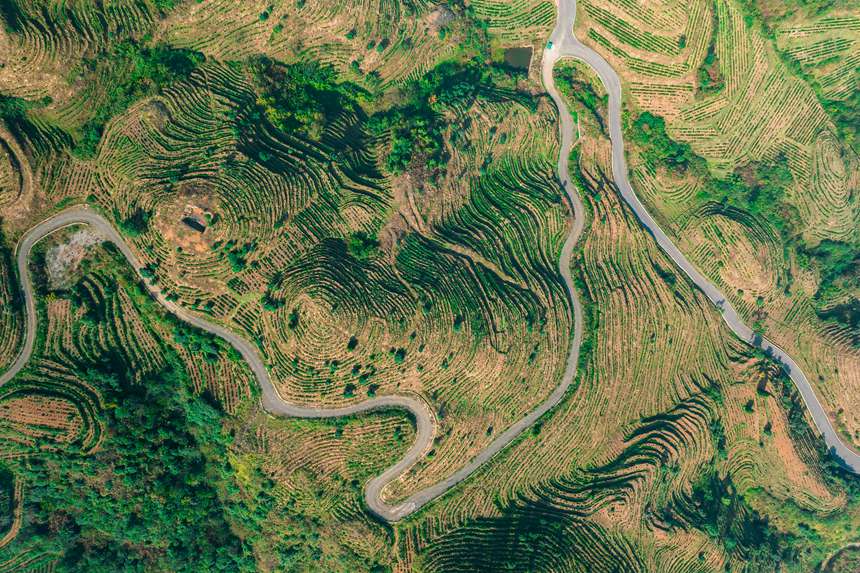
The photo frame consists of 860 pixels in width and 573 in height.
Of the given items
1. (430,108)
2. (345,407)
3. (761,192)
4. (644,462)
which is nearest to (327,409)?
(345,407)

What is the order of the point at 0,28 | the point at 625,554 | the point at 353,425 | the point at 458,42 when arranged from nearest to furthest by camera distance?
the point at 0,28 → the point at 353,425 → the point at 625,554 → the point at 458,42

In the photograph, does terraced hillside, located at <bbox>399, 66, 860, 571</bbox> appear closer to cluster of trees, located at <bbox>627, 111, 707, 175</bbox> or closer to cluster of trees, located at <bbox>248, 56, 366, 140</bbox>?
cluster of trees, located at <bbox>627, 111, 707, 175</bbox>

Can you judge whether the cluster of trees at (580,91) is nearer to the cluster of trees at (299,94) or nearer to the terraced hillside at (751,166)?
the terraced hillside at (751,166)

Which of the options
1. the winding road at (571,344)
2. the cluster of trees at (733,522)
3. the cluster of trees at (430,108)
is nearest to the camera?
the winding road at (571,344)

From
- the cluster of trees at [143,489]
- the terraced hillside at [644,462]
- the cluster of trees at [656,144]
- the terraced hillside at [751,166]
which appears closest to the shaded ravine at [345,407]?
the terraced hillside at [644,462]

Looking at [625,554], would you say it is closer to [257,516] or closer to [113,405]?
[257,516]

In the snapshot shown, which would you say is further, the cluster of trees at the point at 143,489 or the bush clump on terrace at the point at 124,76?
the bush clump on terrace at the point at 124,76

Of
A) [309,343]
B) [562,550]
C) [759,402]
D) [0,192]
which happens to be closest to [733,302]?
[759,402]
